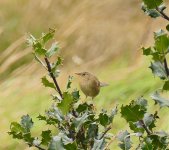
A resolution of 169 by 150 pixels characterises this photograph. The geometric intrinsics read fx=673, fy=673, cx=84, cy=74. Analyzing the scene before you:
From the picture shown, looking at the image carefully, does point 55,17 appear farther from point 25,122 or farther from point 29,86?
point 25,122

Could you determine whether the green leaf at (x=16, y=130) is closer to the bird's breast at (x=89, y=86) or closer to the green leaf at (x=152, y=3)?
the green leaf at (x=152, y=3)

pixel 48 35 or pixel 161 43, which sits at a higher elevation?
pixel 48 35

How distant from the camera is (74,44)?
1065 centimetres

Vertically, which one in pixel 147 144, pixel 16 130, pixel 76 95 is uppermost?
pixel 76 95

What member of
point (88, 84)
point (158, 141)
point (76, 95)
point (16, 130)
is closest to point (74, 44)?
point (88, 84)

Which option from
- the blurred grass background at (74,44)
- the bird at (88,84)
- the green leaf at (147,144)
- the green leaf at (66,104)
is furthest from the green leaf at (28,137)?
the blurred grass background at (74,44)

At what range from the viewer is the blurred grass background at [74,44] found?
9.58m

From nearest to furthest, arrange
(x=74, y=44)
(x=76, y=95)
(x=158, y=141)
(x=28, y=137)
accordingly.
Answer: (x=158, y=141) → (x=28, y=137) → (x=76, y=95) → (x=74, y=44)

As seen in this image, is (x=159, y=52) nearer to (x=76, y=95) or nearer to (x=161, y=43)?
(x=161, y=43)

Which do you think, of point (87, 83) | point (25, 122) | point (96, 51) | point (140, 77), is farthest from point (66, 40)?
A: point (25, 122)

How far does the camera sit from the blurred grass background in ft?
31.4

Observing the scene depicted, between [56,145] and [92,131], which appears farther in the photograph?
[92,131]

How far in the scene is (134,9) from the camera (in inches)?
421

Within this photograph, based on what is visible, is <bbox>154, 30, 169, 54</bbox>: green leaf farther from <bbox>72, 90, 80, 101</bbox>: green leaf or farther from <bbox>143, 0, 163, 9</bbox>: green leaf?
<bbox>72, 90, 80, 101</bbox>: green leaf
